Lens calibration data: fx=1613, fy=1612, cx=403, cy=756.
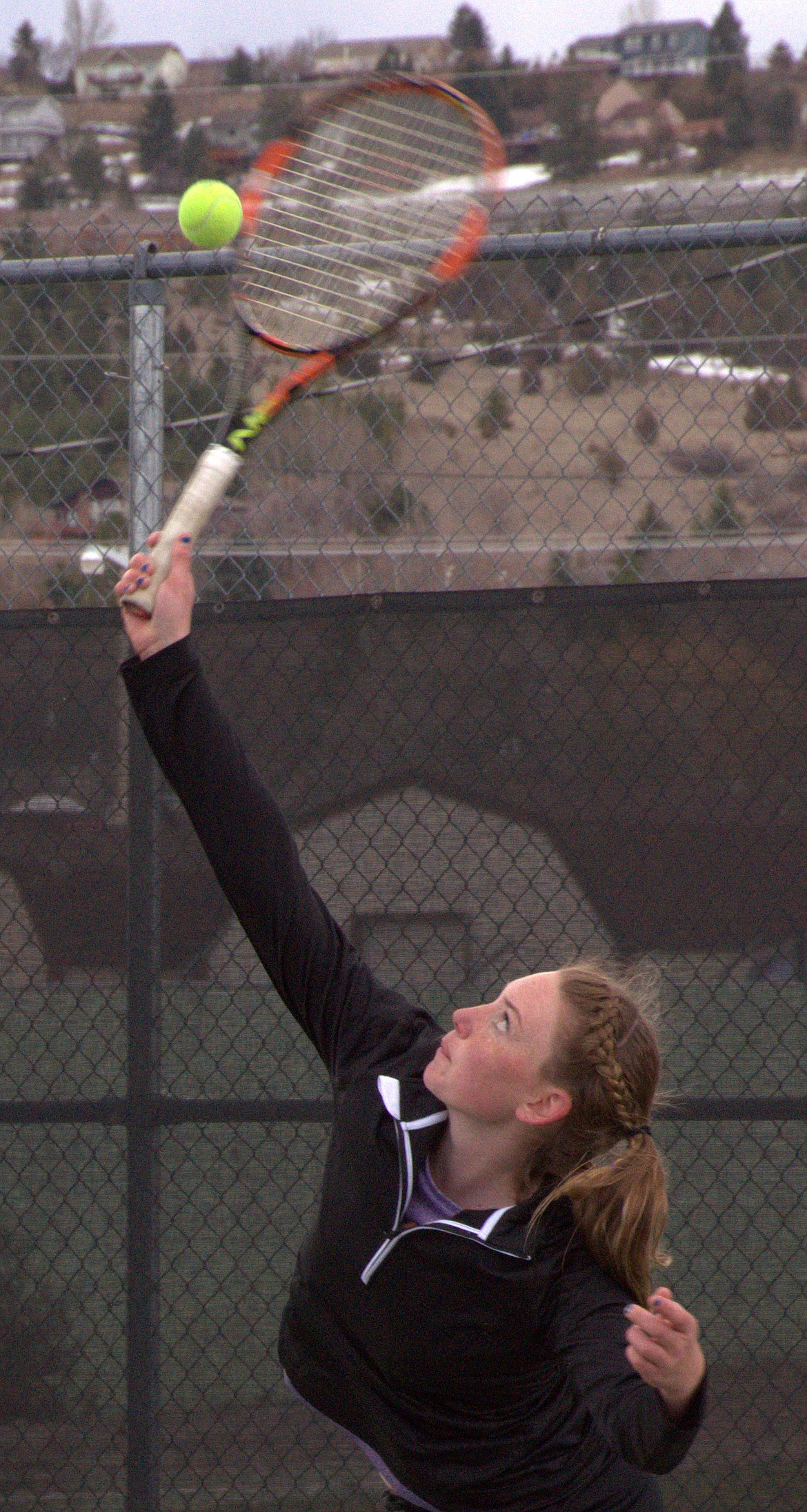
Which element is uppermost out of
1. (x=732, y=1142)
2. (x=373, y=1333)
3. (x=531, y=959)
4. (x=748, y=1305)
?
(x=373, y=1333)

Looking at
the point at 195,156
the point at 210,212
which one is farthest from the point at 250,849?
the point at 195,156

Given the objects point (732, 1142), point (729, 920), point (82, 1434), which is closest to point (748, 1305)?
point (732, 1142)

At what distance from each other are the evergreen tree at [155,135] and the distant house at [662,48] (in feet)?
49.1

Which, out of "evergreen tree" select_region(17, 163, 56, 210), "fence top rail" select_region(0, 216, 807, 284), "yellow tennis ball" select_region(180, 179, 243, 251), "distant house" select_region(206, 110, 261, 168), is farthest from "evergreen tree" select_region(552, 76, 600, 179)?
"yellow tennis ball" select_region(180, 179, 243, 251)

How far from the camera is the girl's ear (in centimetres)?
201

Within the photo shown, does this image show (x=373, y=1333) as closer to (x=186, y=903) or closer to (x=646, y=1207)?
(x=646, y=1207)

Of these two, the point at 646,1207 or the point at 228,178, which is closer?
the point at 646,1207

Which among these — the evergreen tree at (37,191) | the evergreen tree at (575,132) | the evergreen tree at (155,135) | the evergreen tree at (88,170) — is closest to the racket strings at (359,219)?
the evergreen tree at (37,191)

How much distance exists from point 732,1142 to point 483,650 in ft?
3.62

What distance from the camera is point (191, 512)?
6.39 ft

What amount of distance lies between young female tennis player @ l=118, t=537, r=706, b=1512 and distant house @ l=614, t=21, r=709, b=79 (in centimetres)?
5414

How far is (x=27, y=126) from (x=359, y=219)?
48.4 meters

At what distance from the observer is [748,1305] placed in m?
3.21

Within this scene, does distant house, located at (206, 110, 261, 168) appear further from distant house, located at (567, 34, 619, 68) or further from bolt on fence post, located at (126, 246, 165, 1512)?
bolt on fence post, located at (126, 246, 165, 1512)
